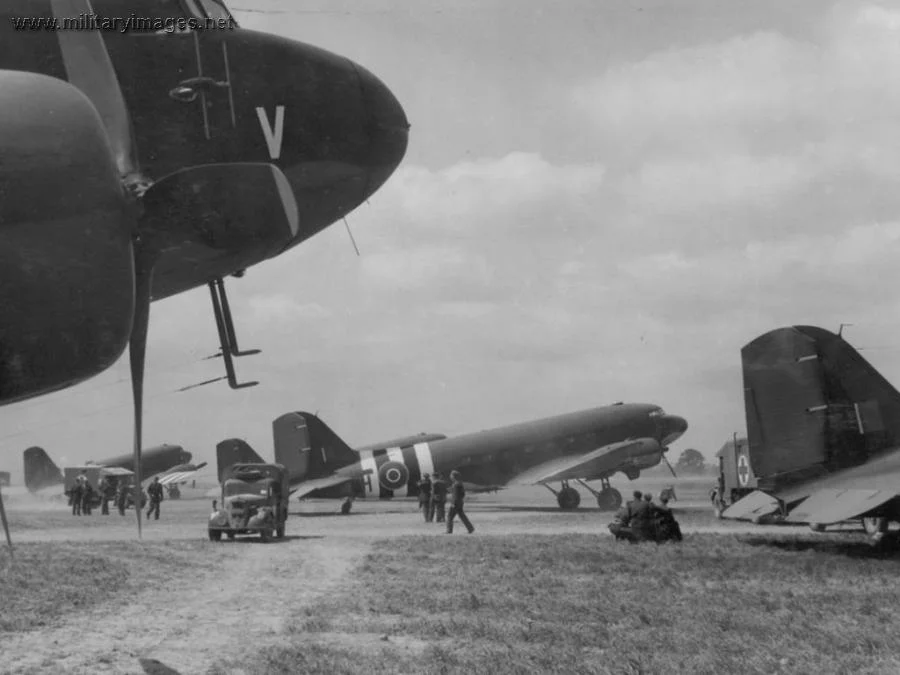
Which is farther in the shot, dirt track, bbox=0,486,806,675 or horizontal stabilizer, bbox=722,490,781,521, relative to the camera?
horizontal stabilizer, bbox=722,490,781,521

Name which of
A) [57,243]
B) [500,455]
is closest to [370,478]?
[500,455]

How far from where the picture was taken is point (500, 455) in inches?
1428

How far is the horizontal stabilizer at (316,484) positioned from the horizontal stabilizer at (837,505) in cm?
2100

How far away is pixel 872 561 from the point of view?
1429cm

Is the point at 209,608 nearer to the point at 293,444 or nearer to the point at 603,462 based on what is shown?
the point at 603,462

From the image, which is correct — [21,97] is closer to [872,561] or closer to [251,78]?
[251,78]

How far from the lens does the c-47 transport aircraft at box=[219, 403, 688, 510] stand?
1332 inches

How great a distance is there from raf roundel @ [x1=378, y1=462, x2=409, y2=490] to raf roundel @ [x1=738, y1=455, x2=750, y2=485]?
14.1 metres

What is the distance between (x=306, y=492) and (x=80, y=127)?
30805mm

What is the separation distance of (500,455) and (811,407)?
67.2ft

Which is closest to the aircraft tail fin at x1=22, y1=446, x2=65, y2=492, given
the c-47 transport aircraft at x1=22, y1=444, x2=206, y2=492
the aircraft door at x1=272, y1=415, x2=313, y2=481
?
the c-47 transport aircraft at x1=22, y1=444, x2=206, y2=492

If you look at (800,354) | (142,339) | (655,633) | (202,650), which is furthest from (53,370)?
(800,354)

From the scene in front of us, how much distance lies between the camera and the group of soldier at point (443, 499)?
2261 centimetres

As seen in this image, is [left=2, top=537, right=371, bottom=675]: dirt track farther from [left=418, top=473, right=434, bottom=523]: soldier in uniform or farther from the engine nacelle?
[left=418, top=473, right=434, bottom=523]: soldier in uniform
